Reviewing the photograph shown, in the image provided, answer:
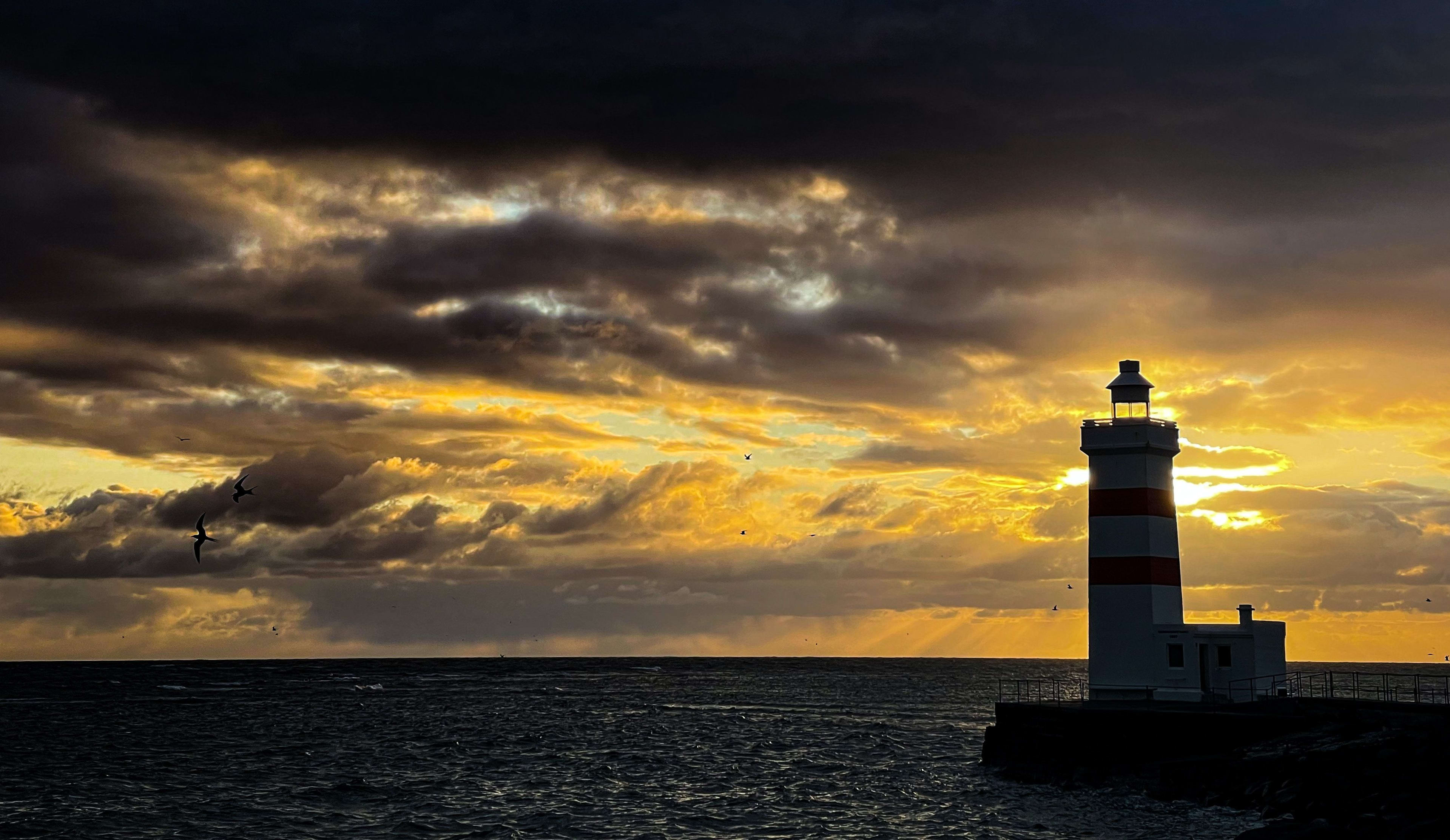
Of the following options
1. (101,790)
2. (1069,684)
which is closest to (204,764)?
(101,790)

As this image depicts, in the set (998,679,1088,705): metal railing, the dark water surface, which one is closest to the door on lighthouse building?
the dark water surface

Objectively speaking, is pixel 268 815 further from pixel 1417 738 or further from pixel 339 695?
pixel 339 695

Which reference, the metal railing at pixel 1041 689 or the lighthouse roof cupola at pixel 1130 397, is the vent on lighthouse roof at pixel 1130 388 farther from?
the metal railing at pixel 1041 689

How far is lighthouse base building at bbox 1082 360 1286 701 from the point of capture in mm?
45719

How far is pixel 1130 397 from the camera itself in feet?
158

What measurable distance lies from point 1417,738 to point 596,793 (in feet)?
88.3

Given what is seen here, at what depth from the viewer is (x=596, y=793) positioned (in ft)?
157

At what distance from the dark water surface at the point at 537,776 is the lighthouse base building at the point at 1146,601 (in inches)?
234

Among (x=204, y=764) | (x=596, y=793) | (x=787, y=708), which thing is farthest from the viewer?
(x=787, y=708)

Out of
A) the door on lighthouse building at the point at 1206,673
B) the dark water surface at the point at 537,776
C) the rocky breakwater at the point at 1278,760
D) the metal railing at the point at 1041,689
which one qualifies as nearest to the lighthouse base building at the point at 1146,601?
the door on lighthouse building at the point at 1206,673

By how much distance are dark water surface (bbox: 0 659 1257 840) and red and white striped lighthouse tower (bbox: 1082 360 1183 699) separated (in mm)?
5846

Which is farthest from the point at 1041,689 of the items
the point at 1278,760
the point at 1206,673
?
the point at 1278,760

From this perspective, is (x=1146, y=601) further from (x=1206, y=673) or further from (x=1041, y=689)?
(x=1041, y=689)

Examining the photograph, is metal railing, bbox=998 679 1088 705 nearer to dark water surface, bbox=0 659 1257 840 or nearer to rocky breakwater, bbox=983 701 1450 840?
dark water surface, bbox=0 659 1257 840
